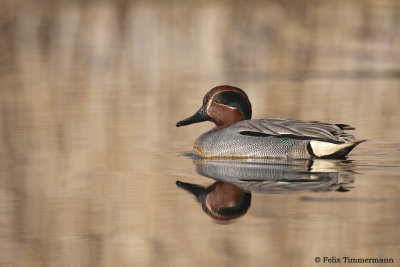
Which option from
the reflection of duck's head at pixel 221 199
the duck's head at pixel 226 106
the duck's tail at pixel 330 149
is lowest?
the reflection of duck's head at pixel 221 199

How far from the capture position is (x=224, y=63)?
1981 cm

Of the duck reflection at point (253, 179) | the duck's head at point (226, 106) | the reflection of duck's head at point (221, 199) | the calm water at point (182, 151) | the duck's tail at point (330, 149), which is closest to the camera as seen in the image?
the calm water at point (182, 151)

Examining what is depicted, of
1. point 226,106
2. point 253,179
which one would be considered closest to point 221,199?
point 253,179

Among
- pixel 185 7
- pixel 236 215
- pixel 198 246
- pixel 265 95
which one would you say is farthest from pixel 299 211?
pixel 185 7

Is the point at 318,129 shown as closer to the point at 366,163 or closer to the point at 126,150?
the point at 366,163

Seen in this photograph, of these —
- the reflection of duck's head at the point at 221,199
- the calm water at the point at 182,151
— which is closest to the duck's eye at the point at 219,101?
the calm water at the point at 182,151

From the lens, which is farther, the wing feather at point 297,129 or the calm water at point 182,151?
the wing feather at point 297,129

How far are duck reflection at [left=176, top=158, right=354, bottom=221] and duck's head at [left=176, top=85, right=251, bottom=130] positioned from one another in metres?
Result: 0.59

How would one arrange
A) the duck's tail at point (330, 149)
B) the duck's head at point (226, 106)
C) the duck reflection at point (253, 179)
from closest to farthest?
1. the duck reflection at point (253, 179)
2. the duck's tail at point (330, 149)
3. the duck's head at point (226, 106)

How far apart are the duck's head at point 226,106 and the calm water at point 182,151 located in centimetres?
49

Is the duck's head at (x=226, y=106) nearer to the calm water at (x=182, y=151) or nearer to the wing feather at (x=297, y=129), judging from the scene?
the wing feather at (x=297, y=129)

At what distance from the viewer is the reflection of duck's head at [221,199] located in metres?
7.57

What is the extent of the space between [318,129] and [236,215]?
90.2 inches

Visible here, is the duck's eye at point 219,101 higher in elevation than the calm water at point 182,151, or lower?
higher
